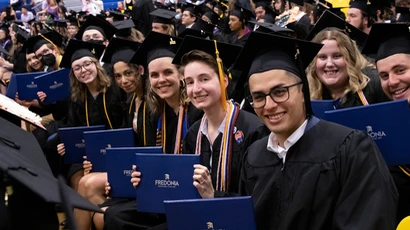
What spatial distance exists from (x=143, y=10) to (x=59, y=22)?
1764 mm

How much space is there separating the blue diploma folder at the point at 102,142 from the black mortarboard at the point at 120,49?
33.5 inches

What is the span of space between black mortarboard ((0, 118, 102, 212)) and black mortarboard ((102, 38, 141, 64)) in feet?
10.6

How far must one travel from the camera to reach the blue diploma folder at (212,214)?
2.64 meters

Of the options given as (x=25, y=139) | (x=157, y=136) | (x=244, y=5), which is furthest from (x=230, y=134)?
(x=244, y=5)

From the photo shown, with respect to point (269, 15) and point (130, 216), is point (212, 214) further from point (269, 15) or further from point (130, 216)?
point (269, 15)

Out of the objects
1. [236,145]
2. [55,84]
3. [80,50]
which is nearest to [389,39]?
[236,145]

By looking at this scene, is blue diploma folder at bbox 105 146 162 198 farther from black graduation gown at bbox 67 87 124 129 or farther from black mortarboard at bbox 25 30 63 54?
black mortarboard at bbox 25 30 63 54

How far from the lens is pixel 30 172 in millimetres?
1529

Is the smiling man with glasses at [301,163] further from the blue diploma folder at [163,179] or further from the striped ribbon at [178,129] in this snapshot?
the striped ribbon at [178,129]

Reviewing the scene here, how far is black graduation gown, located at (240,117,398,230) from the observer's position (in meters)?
2.42

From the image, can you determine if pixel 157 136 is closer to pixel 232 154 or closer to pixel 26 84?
pixel 232 154

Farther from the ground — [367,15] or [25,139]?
[367,15]

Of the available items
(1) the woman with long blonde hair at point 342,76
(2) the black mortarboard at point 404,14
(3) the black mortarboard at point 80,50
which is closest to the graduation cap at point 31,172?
(1) the woman with long blonde hair at point 342,76

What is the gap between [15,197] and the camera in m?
1.66
